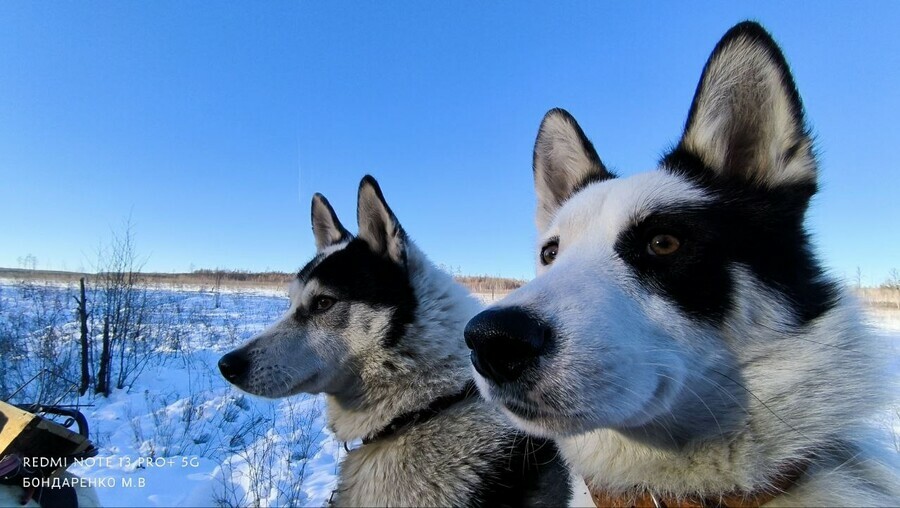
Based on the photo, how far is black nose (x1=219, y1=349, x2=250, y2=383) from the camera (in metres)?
2.82

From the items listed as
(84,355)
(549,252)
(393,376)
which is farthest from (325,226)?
(84,355)

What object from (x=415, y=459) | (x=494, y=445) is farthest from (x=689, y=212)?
(x=415, y=459)

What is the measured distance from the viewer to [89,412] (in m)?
6.18

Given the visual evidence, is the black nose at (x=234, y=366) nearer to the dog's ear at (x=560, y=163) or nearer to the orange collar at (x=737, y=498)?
the dog's ear at (x=560, y=163)

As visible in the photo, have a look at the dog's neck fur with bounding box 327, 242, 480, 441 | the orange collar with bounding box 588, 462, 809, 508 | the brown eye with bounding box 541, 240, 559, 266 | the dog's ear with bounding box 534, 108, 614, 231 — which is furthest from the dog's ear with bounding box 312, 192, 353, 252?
the orange collar with bounding box 588, 462, 809, 508

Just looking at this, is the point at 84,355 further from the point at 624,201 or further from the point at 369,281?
the point at 624,201

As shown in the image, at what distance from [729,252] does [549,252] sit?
0.64m

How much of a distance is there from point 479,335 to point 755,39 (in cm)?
131

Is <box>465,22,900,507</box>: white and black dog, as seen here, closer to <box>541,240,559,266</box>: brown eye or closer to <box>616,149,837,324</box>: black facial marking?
<box>616,149,837,324</box>: black facial marking

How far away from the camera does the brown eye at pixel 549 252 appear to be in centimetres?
172

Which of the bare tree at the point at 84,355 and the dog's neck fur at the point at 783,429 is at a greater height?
the dog's neck fur at the point at 783,429

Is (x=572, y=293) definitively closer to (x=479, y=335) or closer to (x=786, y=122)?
(x=479, y=335)

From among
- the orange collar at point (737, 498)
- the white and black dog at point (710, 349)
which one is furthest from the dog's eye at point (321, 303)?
the orange collar at point (737, 498)

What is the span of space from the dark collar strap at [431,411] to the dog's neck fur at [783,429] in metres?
1.30
